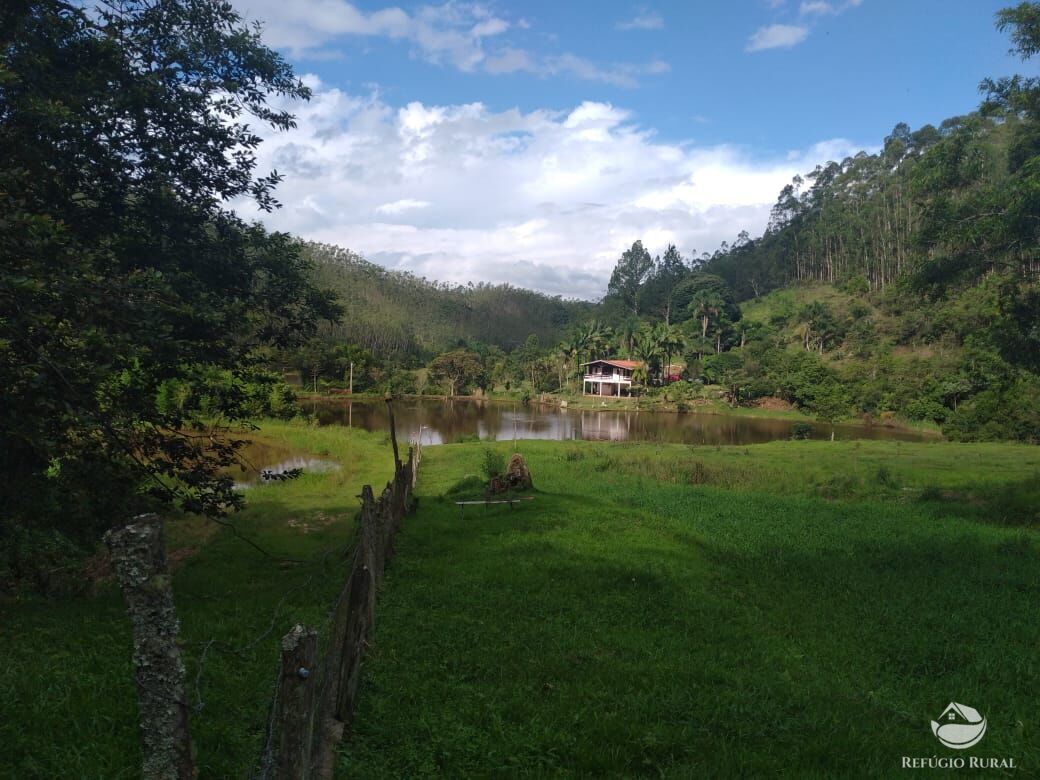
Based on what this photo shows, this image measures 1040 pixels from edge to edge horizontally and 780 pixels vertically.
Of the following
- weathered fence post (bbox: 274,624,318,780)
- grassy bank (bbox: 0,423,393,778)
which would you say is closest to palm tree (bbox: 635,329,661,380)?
grassy bank (bbox: 0,423,393,778)

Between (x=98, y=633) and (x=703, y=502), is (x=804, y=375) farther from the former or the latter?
(x=98, y=633)

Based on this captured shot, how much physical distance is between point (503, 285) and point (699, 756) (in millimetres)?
160084

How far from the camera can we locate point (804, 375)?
60.9 m

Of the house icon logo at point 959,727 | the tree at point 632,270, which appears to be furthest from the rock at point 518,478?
the tree at point 632,270

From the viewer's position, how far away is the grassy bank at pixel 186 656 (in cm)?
418

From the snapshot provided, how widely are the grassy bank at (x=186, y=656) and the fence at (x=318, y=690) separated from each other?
0.44 meters

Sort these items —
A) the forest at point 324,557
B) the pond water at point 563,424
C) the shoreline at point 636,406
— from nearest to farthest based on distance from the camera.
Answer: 1. the forest at point 324,557
2. the pond water at point 563,424
3. the shoreline at point 636,406

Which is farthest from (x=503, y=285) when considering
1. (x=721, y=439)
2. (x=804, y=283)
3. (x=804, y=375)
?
(x=721, y=439)

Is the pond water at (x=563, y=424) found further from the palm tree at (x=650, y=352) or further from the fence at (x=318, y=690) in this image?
the fence at (x=318, y=690)

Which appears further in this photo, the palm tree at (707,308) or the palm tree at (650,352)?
the palm tree at (707,308)

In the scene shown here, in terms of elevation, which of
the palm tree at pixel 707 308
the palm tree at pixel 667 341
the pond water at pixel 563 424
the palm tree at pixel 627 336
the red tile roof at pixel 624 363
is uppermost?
the palm tree at pixel 707 308

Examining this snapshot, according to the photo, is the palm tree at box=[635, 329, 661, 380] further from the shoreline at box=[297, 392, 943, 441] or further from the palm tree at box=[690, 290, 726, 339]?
the palm tree at box=[690, 290, 726, 339]

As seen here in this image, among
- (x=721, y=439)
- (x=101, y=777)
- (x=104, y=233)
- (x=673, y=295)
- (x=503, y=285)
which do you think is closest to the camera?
(x=101, y=777)

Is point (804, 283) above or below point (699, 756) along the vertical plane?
above
